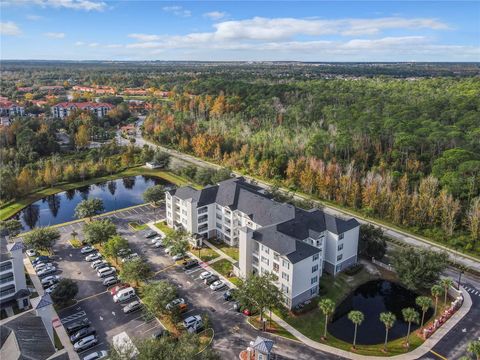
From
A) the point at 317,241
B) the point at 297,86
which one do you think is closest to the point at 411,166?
the point at 317,241

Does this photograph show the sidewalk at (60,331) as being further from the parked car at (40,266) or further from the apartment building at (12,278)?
the apartment building at (12,278)

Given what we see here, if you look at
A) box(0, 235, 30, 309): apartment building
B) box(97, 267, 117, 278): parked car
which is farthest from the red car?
box(0, 235, 30, 309): apartment building

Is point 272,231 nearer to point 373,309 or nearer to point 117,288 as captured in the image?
point 373,309

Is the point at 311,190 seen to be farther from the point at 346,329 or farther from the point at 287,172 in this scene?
the point at 346,329

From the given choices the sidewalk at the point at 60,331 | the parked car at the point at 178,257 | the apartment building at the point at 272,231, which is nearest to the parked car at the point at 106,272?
the sidewalk at the point at 60,331

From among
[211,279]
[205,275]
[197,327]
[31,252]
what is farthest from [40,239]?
[197,327]

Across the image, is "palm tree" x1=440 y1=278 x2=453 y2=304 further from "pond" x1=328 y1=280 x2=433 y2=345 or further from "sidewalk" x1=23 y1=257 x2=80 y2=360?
"sidewalk" x1=23 y1=257 x2=80 y2=360
